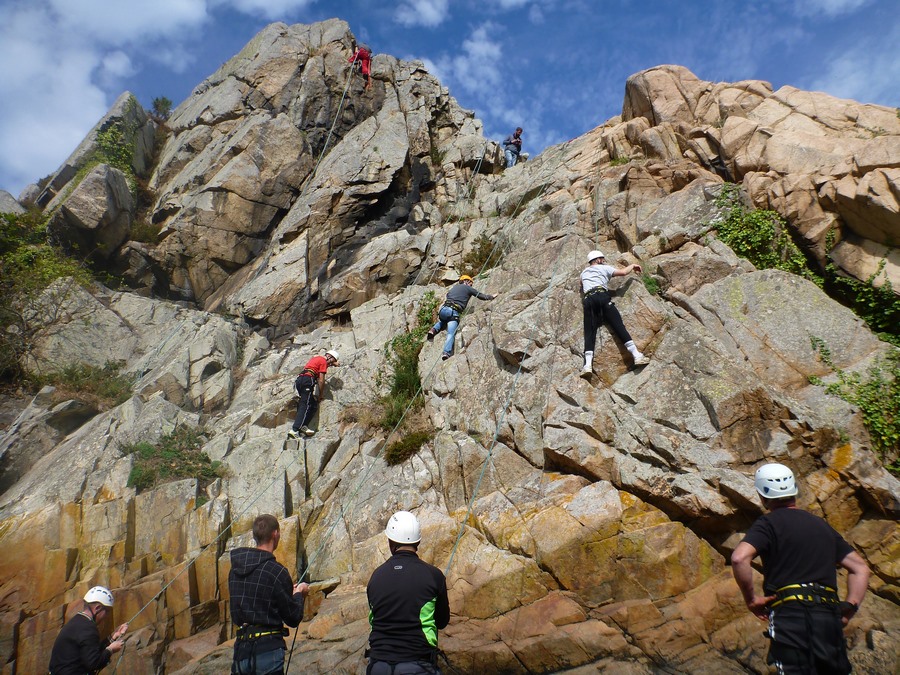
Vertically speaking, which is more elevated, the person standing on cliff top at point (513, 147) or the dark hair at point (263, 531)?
the person standing on cliff top at point (513, 147)

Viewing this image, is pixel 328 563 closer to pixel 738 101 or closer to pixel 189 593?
pixel 189 593

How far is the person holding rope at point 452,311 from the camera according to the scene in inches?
502

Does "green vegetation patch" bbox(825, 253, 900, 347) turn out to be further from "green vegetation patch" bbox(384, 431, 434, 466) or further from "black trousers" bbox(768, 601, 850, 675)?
"green vegetation patch" bbox(384, 431, 434, 466)

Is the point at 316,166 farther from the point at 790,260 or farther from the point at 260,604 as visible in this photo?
the point at 260,604

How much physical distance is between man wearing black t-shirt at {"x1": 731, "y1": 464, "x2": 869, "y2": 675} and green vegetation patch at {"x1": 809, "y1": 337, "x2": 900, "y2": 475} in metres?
4.98

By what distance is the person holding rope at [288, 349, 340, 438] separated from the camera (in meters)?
13.2

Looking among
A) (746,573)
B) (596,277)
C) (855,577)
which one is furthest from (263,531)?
(596,277)

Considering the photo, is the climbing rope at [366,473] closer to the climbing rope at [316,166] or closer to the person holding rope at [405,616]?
the person holding rope at [405,616]

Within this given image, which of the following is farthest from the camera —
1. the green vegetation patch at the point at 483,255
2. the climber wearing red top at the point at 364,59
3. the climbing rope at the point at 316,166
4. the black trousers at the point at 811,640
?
the climber wearing red top at the point at 364,59

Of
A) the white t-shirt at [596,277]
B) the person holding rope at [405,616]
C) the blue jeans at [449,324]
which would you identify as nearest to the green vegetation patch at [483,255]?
the blue jeans at [449,324]

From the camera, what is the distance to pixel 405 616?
4.15 meters

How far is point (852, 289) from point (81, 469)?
17.3 m

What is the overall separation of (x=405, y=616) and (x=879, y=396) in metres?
8.48

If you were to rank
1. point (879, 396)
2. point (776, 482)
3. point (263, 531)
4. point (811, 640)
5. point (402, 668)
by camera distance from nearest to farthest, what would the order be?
point (811, 640) < point (402, 668) < point (776, 482) < point (263, 531) < point (879, 396)
